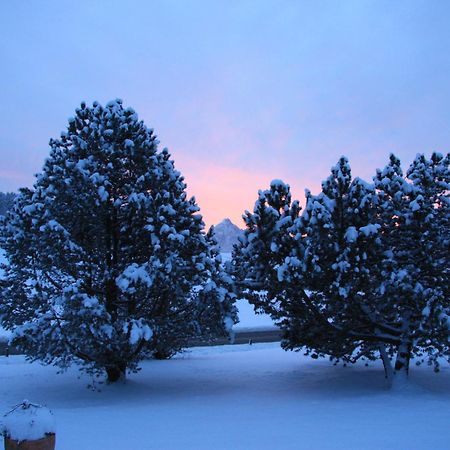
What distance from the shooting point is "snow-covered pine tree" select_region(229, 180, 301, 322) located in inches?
468

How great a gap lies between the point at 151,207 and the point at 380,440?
7.20 meters

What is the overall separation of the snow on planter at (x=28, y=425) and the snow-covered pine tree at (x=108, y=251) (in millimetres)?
4668

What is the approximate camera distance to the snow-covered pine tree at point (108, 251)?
11516 mm

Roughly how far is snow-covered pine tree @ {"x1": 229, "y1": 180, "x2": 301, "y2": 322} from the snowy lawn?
Answer: 268cm

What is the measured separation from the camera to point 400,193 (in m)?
12.0

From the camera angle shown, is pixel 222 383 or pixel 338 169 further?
pixel 222 383

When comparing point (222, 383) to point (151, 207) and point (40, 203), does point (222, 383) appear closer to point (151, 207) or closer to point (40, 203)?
point (151, 207)

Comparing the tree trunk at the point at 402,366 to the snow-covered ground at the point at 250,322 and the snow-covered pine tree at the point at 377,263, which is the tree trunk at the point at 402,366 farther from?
the snow-covered ground at the point at 250,322

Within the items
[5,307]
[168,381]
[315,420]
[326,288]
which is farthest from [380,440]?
[5,307]

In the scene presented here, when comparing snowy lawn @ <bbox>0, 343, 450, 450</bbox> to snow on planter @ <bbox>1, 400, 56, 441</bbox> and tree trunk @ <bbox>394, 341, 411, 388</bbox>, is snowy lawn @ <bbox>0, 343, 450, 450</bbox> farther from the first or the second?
snow on planter @ <bbox>1, 400, 56, 441</bbox>

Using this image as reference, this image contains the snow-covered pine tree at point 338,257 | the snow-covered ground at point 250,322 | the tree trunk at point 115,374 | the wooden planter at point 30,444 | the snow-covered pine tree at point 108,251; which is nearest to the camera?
the wooden planter at point 30,444

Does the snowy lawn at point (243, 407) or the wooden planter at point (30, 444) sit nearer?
the wooden planter at point (30, 444)

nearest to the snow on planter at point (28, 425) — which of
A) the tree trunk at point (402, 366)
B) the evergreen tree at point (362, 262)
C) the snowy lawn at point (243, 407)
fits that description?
the snowy lawn at point (243, 407)

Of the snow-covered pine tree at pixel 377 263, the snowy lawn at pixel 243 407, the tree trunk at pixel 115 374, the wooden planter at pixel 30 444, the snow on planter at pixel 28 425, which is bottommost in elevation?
the snowy lawn at pixel 243 407
